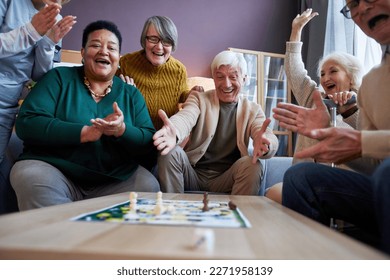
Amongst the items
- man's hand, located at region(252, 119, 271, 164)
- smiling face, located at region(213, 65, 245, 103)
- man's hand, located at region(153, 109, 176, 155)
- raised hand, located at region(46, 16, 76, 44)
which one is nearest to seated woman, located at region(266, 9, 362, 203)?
man's hand, located at region(252, 119, 271, 164)

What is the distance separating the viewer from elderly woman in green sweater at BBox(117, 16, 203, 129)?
2.08 metres

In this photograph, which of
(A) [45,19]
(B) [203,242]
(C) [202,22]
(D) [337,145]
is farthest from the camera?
(C) [202,22]

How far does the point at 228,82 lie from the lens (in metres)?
2.04

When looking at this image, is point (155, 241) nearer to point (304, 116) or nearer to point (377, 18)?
point (304, 116)

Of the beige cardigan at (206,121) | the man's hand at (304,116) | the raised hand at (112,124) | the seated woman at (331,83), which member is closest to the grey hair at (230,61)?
the beige cardigan at (206,121)

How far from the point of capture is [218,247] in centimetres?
56

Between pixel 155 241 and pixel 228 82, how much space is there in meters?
1.55

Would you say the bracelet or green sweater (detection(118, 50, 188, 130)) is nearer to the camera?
the bracelet

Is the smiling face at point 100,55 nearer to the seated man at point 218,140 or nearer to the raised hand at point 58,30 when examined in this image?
the raised hand at point 58,30

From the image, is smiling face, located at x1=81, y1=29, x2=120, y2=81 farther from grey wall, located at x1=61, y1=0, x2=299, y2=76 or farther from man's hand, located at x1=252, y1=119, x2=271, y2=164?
grey wall, located at x1=61, y1=0, x2=299, y2=76

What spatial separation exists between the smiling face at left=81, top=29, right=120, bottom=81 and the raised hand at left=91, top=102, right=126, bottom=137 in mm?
314

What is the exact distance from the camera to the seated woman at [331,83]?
178 cm

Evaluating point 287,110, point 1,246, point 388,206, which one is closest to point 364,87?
point 287,110

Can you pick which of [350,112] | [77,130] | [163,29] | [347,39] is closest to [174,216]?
[77,130]
